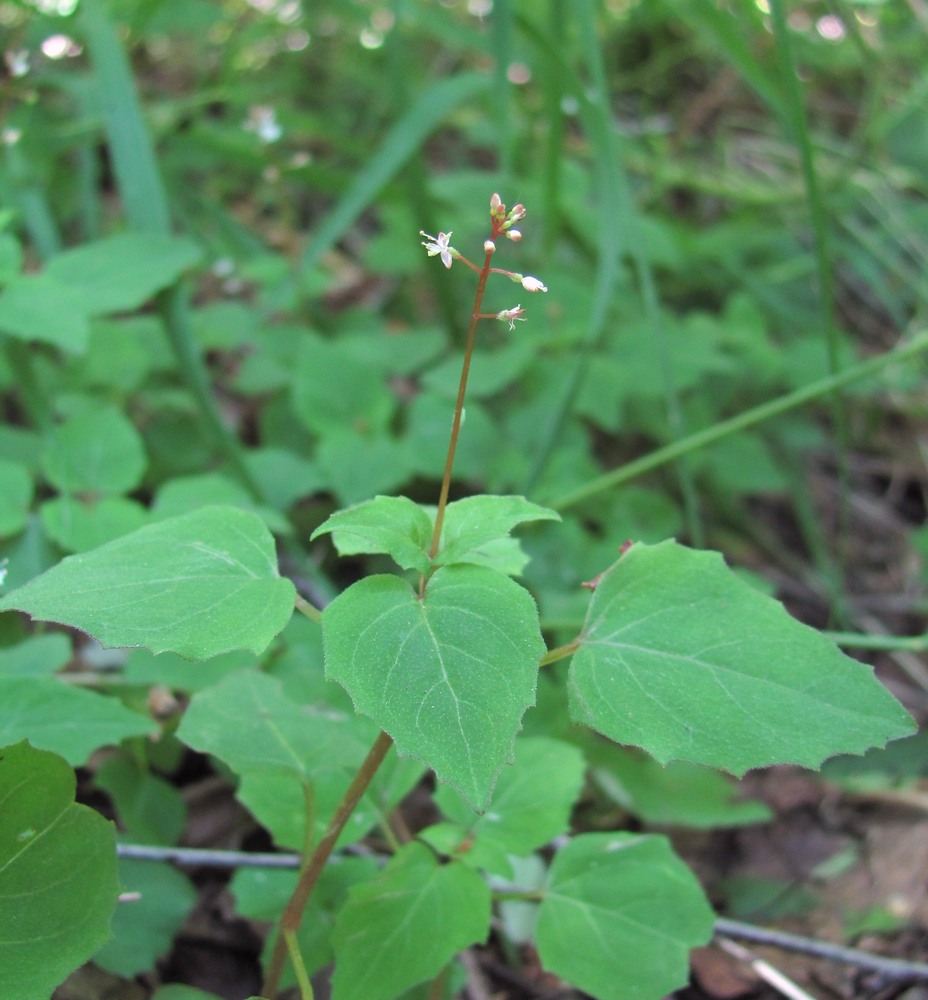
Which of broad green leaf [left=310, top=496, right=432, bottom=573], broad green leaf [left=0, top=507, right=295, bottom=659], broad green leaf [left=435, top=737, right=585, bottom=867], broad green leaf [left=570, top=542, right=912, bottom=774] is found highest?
broad green leaf [left=310, top=496, right=432, bottom=573]

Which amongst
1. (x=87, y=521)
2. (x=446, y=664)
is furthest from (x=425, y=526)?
(x=87, y=521)

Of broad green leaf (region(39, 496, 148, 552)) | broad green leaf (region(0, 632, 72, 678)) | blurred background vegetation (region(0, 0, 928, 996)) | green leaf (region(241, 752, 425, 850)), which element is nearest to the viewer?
green leaf (region(241, 752, 425, 850))

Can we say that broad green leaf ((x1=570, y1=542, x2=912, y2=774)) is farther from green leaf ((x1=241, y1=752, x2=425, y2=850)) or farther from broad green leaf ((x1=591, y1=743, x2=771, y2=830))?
broad green leaf ((x1=591, y1=743, x2=771, y2=830))

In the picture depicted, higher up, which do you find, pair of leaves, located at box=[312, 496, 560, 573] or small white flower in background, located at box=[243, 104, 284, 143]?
small white flower in background, located at box=[243, 104, 284, 143]

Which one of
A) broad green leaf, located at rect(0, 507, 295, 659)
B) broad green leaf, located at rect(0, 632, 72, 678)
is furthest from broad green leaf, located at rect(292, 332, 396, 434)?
broad green leaf, located at rect(0, 507, 295, 659)

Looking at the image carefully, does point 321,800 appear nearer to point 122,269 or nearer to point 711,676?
point 711,676

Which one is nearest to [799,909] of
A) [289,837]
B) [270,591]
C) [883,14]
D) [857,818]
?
[857,818]

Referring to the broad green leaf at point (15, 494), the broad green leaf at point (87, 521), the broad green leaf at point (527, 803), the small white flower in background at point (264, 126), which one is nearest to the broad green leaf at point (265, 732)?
the broad green leaf at point (527, 803)
